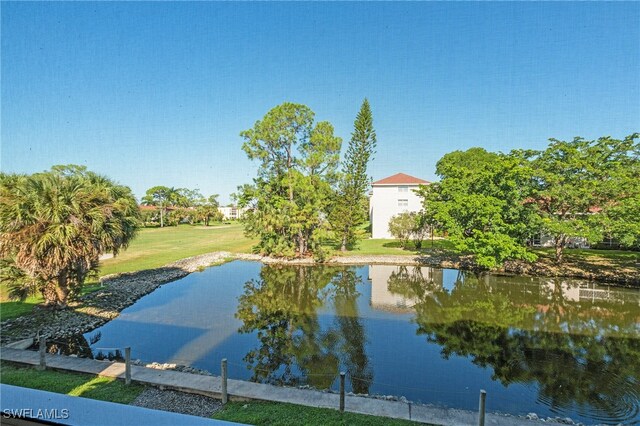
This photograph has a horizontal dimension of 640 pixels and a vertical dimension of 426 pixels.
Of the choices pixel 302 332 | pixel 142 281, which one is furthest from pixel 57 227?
pixel 142 281

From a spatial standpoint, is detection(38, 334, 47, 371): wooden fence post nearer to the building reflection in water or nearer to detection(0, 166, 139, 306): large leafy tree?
detection(0, 166, 139, 306): large leafy tree

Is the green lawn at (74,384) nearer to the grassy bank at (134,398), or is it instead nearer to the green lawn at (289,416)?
the grassy bank at (134,398)

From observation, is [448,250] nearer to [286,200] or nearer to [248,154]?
[286,200]

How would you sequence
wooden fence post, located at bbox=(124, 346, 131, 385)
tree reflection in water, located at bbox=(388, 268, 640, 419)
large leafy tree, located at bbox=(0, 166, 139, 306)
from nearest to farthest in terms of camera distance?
wooden fence post, located at bbox=(124, 346, 131, 385)
tree reflection in water, located at bbox=(388, 268, 640, 419)
large leafy tree, located at bbox=(0, 166, 139, 306)

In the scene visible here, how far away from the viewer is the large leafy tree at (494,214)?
692 inches

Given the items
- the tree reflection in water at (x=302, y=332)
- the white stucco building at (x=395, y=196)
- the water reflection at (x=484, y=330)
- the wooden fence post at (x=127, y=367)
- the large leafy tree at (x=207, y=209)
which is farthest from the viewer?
the large leafy tree at (x=207, y=209)

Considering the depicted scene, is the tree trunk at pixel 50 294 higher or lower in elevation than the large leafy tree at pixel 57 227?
lower

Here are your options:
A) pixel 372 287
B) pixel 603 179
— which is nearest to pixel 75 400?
pixel 372 287

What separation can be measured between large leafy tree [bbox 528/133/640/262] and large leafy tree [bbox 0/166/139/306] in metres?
20.2

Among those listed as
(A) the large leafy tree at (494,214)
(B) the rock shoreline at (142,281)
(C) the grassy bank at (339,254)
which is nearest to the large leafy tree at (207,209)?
(C) the grassy bank at (339,254)

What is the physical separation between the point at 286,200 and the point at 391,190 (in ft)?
47.1

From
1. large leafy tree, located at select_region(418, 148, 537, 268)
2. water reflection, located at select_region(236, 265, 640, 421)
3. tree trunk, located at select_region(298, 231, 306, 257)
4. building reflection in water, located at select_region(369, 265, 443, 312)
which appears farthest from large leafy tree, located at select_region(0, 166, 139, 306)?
large leafy tree, located at select_region(418, 148, 537, 268)

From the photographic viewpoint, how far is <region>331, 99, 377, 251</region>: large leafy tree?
28.5m

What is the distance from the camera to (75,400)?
1.87 meters
